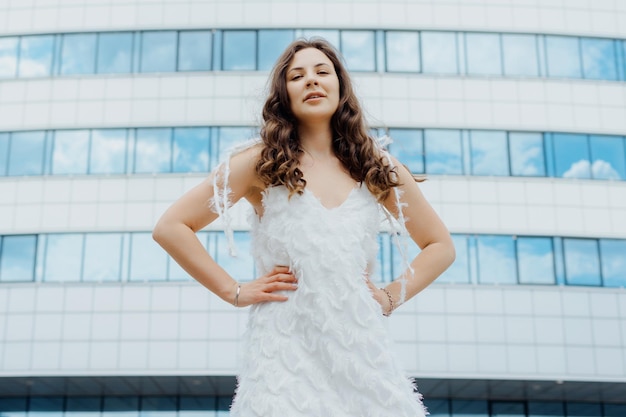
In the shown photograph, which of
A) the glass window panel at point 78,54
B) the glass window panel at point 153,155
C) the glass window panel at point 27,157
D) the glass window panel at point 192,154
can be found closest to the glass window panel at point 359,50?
the glass window panel at point 192,154

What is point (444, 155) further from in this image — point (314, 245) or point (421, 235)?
point (314, 245)

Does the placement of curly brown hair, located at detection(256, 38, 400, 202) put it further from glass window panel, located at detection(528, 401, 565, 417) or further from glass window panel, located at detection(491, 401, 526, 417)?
glass window panel, located at detection(528, 401, 565, 417)

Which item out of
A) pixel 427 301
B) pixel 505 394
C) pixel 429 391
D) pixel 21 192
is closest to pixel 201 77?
pixel 21 192

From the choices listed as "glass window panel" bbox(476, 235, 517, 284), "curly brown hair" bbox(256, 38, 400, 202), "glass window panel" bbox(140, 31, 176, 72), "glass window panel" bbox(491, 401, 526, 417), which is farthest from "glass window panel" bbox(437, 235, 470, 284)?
"curly brown hair" bbox(256, 38, 400, 202)

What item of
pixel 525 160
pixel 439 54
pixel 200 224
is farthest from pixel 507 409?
pixel 200 224

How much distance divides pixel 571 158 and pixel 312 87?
16709 millimetres

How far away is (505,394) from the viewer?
19047mm

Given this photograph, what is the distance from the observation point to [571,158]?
18.3 m

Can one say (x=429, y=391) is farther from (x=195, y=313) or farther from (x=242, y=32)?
(x=242, y=32)

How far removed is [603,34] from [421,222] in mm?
17912

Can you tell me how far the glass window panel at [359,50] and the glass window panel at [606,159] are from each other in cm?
555

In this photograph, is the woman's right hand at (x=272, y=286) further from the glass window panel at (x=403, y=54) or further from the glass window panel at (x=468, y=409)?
the glass window panel at (x=468, y=409)

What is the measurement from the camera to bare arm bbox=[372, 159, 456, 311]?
9.47 feet

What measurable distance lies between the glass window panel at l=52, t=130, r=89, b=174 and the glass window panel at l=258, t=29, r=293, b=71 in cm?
450
